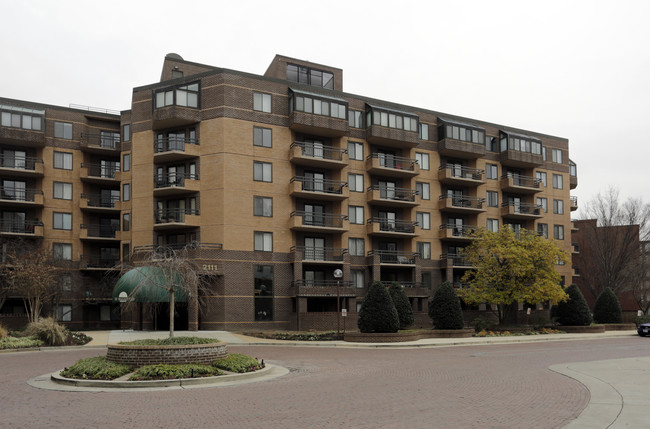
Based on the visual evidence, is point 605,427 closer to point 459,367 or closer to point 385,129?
point 459,367

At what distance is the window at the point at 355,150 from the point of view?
166 ft

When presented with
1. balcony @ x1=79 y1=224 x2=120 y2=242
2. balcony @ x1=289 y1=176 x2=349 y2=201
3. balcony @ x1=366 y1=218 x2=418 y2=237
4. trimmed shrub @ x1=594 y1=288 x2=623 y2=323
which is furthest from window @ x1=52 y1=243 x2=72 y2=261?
trimmed shrub @ x1=594 y1=288 x2=623 y2=323

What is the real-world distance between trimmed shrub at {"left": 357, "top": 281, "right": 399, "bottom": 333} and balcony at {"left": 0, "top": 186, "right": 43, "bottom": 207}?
32697 mm

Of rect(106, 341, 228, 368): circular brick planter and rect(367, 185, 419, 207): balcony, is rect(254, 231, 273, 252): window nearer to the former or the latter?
rect(367, 185, 419, 207): balcony

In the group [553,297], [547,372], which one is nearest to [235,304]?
[553,297]

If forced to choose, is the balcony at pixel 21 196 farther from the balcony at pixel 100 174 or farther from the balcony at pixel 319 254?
the balcony at pixel 319 254

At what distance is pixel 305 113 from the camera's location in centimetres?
4675

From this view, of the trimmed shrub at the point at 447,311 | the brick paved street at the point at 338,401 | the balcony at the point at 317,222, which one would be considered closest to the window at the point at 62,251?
the balcony at the point at 317,222

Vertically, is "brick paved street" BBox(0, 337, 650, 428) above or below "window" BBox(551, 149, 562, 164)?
below

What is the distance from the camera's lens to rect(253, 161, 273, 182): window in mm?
45562

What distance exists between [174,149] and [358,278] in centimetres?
1880

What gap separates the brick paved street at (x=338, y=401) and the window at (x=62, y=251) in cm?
3282

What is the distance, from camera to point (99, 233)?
54.9m

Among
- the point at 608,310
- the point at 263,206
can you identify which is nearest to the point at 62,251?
the point at 263,206
